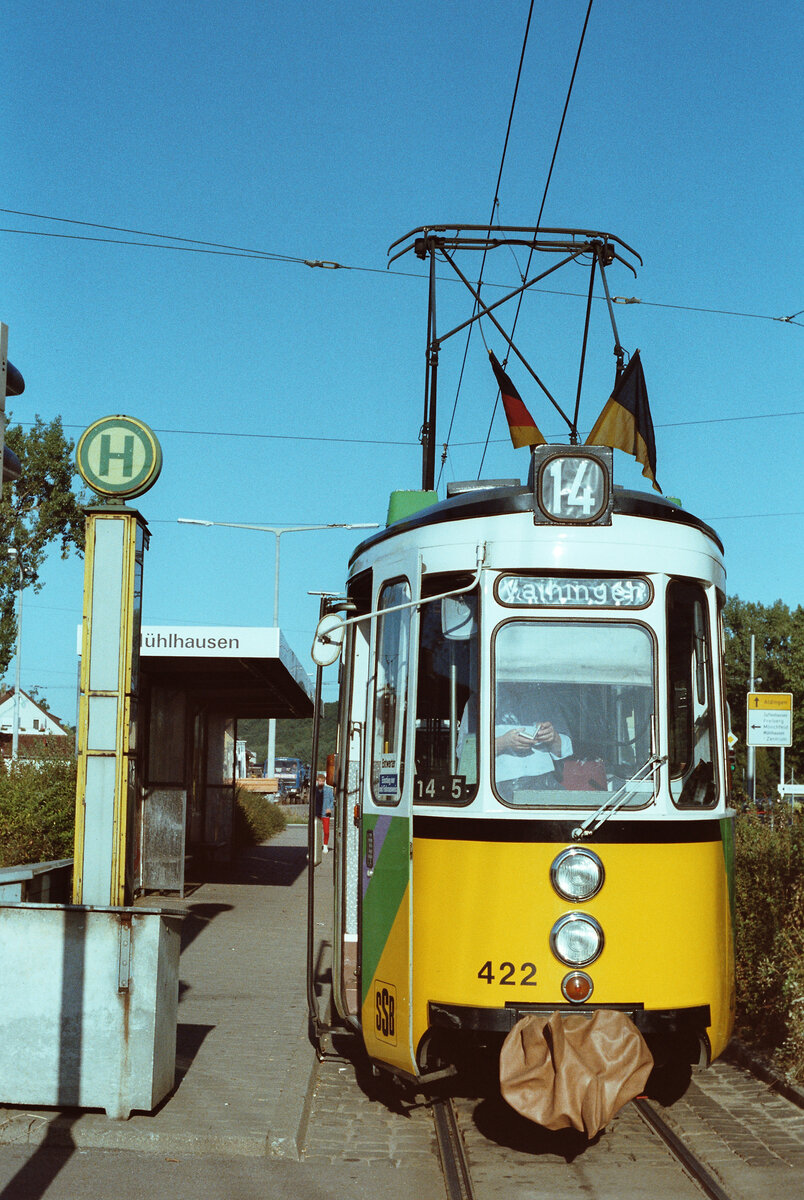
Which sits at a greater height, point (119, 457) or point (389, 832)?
point (119, 457)

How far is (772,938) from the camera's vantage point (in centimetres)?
878

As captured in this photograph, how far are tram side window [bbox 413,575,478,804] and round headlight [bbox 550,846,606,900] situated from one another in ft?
1.69

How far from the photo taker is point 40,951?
21.7 ft

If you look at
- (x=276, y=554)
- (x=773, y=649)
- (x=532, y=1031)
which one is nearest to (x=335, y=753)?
(x=532, y=1031)

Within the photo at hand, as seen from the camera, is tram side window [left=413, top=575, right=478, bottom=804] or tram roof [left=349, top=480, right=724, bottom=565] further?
tram roof [left=349, top=480, right=724, bottom=565]

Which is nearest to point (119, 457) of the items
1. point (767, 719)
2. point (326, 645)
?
point (326, 645)

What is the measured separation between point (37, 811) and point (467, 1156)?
8.43m

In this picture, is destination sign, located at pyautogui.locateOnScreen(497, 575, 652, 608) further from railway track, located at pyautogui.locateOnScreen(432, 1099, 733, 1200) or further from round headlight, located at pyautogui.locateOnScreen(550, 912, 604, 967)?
railway track, located at pyautogui.locateOnScreen(432, 1099, 733, 1200)

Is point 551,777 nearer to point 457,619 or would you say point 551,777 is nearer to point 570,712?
point 570,712

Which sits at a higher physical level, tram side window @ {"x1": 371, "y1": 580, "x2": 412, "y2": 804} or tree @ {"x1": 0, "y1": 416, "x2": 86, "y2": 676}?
tree @ {"x1": 0, "y1": 416, "x2": 86, "y2": 676}

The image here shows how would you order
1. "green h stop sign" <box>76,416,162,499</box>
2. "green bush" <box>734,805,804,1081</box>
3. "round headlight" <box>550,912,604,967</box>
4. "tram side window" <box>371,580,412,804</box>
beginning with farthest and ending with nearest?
"green h stop sign" <box>76,416,162,499</box> < "green bush" <box>734,805,804,1081</box> < "tram side window" <box>371,580,412,804</box> < "round headlight" <box>550,912,604,967</box>

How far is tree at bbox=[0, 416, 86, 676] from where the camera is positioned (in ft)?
117

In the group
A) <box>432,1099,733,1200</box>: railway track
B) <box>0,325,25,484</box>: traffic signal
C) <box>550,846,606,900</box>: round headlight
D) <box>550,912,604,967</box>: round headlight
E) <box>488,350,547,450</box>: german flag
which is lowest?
<box>432,1099,733,1200</box>: railway track

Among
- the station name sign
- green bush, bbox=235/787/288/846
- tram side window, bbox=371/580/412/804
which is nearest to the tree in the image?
green bush, bbox=235/787/288/846
